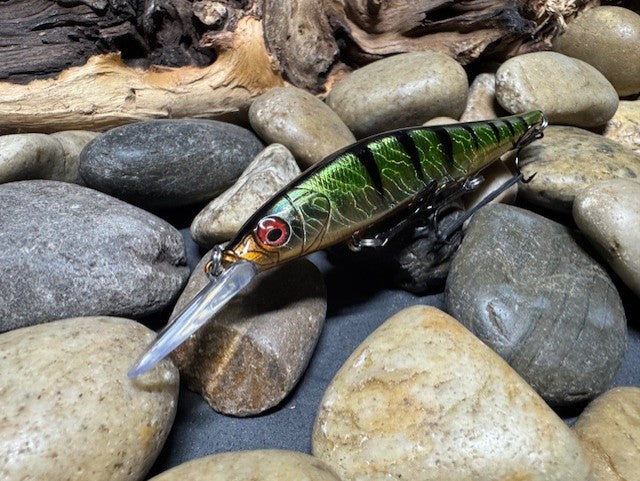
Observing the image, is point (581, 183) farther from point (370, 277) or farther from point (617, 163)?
point (370, 277)

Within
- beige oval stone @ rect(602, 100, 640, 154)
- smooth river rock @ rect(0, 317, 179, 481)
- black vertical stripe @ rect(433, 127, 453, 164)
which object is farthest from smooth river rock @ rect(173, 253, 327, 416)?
beige oval stone @ rect(602, 100, 640, 154)

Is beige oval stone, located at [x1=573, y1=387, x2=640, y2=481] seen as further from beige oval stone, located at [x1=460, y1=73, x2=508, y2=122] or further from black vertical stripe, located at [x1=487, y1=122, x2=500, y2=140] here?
beige oval stone, located at [x1=460, y1=73, x2=508, y2=122]

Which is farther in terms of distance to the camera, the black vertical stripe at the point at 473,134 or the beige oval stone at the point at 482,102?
the beige oval stone at the point at 482,102

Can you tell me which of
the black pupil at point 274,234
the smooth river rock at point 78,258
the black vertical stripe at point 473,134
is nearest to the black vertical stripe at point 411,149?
the black vertical stripe at point 473,134

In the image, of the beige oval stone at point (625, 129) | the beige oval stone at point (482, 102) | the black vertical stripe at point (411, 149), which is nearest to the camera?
the black vertical stripe at point (411, 149)

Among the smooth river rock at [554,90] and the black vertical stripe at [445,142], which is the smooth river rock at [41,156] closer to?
the black vertical stripe at [445,142]

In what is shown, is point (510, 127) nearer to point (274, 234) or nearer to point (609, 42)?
point (274, 234)

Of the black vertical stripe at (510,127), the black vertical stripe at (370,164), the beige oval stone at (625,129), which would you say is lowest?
the beige oval stone at (625,129)
